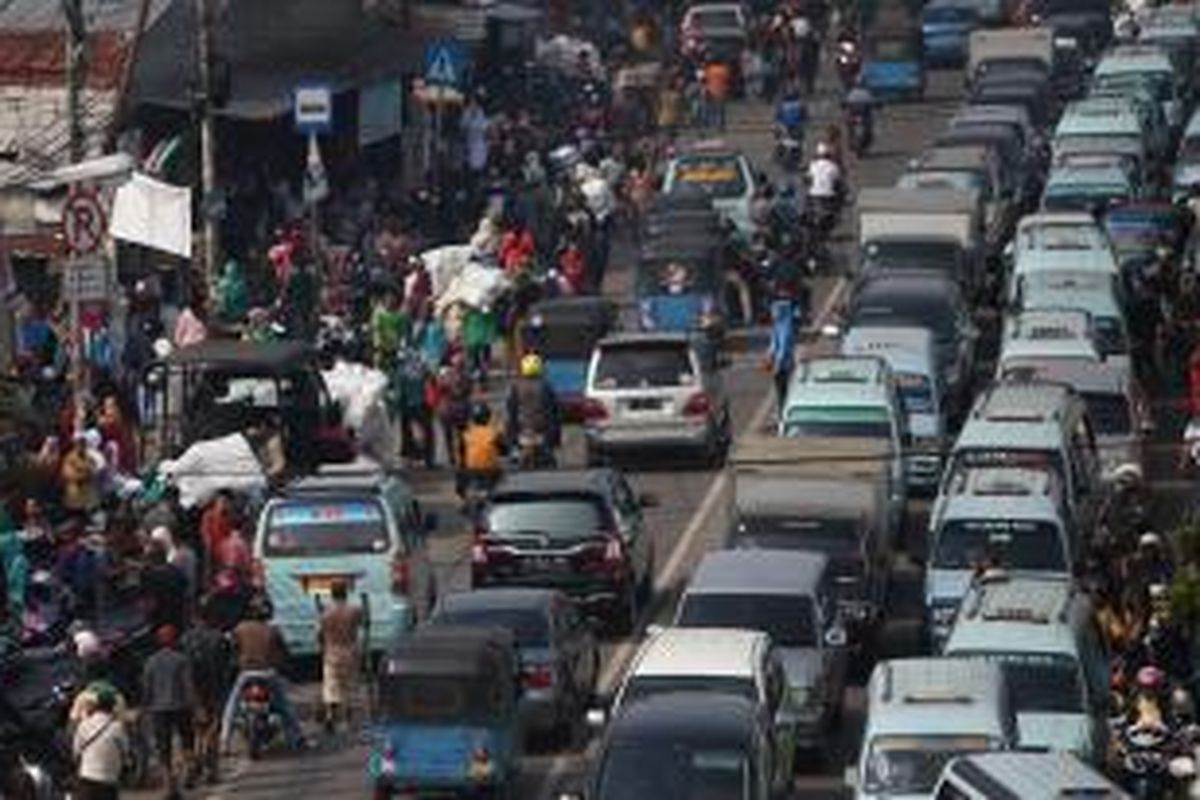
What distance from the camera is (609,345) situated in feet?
169

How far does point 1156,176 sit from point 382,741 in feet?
116

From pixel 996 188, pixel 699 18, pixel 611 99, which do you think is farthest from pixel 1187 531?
pixel 699 18

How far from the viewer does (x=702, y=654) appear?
36.8 m

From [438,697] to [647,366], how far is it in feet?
49.7

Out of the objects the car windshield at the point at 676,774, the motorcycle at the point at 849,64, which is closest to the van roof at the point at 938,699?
the car windshield at the point at 676,774

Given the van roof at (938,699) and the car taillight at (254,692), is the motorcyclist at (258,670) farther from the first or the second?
the van roof at (938,699)

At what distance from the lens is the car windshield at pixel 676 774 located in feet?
111

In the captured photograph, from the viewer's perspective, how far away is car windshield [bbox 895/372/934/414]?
50.6 metres

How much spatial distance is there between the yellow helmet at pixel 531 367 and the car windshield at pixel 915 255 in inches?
285

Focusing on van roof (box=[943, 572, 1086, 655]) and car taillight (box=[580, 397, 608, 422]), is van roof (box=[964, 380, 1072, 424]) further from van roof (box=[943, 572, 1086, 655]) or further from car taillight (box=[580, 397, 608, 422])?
van roof (box=[943, 572, 1086, 655])

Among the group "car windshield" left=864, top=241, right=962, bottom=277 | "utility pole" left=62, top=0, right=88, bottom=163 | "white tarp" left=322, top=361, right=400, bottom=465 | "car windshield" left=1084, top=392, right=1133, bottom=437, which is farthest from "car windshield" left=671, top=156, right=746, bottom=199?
"car windshield" left=1084, top=392, right=1133, bottom=437

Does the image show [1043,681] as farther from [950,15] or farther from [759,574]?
[950,15]

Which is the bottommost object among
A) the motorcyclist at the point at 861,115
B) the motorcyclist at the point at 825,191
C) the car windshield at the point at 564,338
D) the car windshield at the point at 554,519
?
the motorcyclist at the point at 861,115

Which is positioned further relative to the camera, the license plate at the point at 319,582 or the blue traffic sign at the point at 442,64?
the blue traffic sign at the point at 442,64
